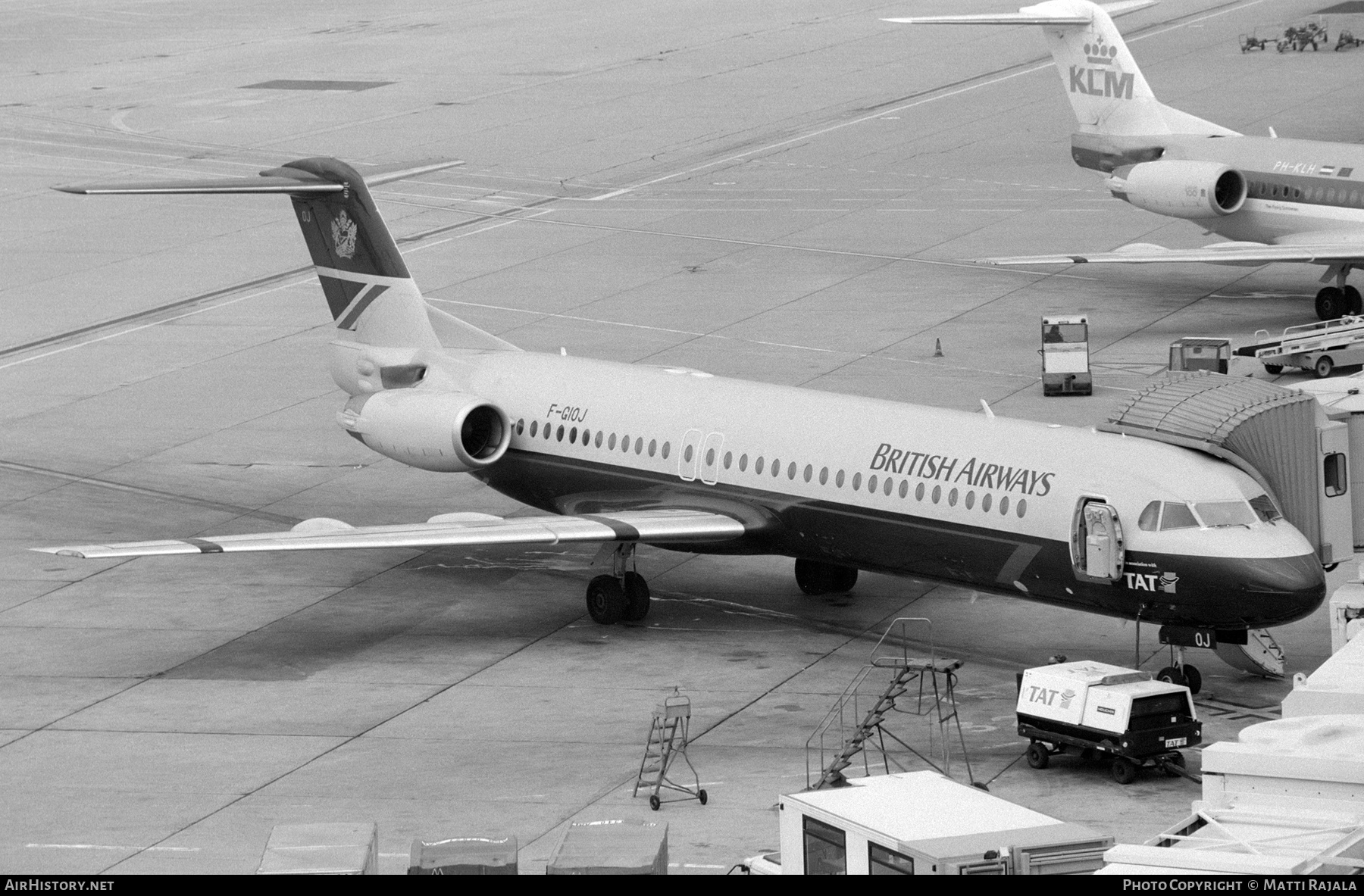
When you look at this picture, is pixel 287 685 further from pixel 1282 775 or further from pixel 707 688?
pixel 1282 775

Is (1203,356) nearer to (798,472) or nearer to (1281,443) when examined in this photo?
(798,472)

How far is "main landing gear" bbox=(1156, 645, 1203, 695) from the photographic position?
80.0ft

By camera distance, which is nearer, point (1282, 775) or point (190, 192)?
point (1282, 775)

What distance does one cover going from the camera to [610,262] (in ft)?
166

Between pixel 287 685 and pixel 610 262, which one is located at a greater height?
pixel 610 262

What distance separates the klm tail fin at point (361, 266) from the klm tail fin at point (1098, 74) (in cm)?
1803

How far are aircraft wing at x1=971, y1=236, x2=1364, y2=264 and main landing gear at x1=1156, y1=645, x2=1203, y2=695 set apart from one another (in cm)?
1794

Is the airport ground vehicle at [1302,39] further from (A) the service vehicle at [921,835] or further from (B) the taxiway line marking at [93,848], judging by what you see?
(A) the service vehicle at [921,835]

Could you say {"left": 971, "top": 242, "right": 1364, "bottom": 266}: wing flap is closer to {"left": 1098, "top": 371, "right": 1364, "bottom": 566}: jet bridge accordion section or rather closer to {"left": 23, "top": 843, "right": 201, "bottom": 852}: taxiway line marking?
{"left": 1098, "top": 371, "right": 1364, "bottom": 566}: jet bridge accordion section

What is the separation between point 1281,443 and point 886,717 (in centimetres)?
560

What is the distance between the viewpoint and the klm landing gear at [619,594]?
28500 mm

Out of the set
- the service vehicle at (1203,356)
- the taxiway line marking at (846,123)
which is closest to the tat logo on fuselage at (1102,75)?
the service vehicle at (1203,356)

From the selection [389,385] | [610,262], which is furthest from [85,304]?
[389,385]

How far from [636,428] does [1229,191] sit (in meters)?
19.4
